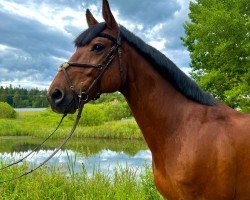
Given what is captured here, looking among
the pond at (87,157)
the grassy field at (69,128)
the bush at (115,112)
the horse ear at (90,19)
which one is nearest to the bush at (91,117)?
the grassy field at (69,128)

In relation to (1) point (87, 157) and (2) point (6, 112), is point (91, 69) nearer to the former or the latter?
(1) point (87, 157)

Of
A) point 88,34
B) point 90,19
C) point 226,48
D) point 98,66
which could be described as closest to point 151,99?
point 98,66

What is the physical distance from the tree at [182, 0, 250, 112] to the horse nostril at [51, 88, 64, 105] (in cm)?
1903

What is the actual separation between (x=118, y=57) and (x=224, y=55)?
68.7ft

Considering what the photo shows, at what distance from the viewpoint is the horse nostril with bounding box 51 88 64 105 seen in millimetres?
2935

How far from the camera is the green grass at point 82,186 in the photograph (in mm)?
6465

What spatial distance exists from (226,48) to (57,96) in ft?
67.9

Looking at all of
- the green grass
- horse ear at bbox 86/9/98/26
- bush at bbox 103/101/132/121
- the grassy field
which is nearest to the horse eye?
horse ear at bbox 86/9/98/26

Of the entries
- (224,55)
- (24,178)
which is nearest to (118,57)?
(24,178)

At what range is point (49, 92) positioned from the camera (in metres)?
2.94

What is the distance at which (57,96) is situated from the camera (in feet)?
9.71

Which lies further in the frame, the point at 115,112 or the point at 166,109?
the point at 115,112

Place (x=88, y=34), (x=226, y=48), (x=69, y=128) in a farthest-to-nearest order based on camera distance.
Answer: (x=69, y=128) < (x=226, y=48) < (x=88, y=34)

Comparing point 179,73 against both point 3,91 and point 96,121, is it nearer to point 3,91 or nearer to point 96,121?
point 96,121
